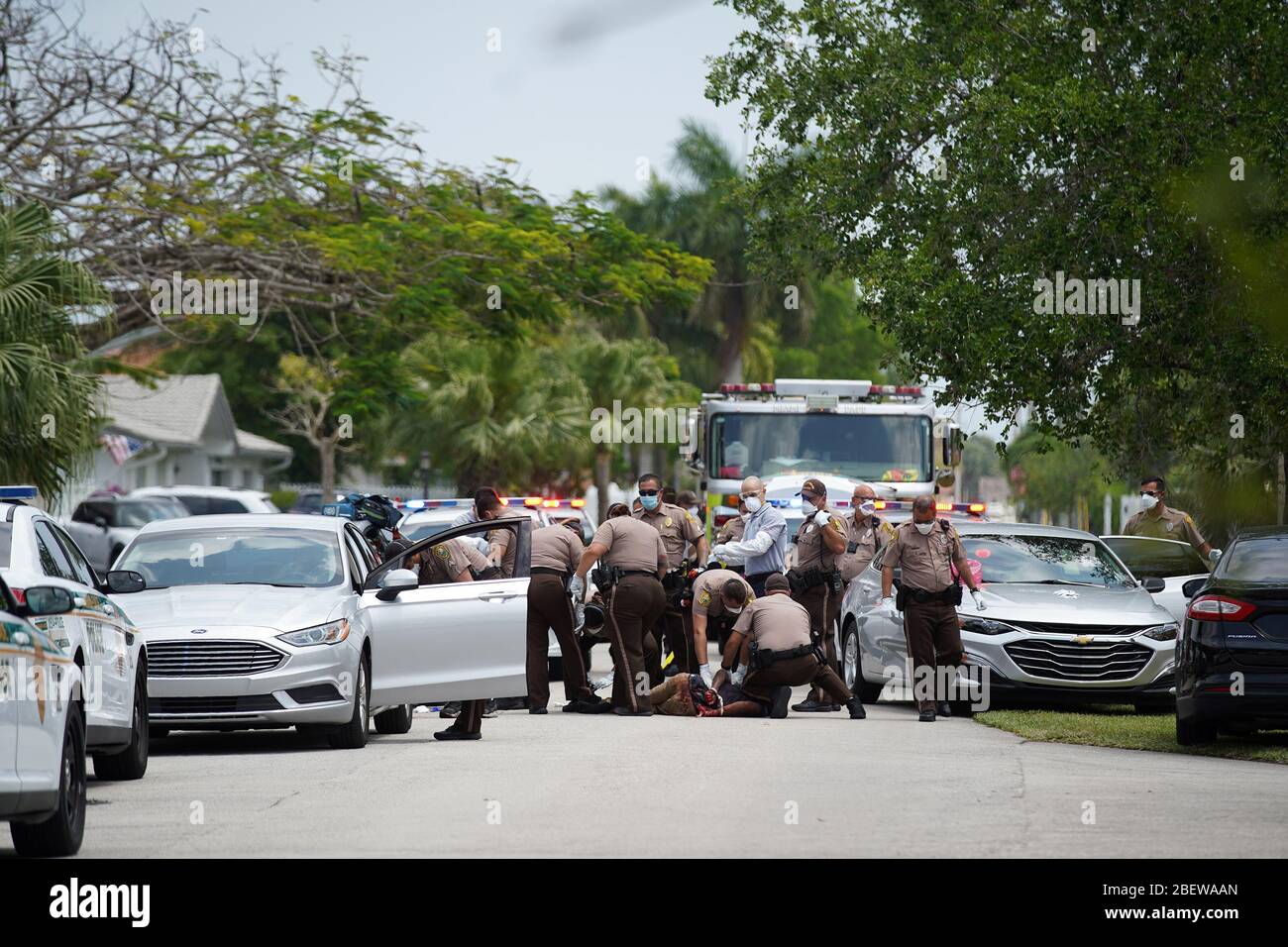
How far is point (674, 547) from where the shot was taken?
61.5ft

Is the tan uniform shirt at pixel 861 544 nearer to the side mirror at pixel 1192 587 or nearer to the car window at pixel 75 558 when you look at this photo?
the side mirror at pixel 1192 587

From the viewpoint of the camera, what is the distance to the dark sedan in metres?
13.6

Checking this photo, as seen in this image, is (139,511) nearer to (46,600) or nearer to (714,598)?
(714,598)

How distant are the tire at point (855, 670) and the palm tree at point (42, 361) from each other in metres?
8.26

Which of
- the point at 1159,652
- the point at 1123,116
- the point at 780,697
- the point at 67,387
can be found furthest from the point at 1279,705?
the point at 67,387


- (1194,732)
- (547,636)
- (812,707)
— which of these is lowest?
(812,707)

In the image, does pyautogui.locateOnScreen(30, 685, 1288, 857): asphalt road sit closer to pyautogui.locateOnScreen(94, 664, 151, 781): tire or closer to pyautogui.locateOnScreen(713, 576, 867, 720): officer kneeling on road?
pyautogui.locateOnScreen(94, 664, 151, 781): tire

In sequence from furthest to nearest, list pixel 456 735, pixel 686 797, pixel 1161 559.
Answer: pixel 1161 559, pixel 456 735, pixel 686 797

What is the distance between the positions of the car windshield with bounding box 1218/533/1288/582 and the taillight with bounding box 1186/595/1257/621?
0.94 ft

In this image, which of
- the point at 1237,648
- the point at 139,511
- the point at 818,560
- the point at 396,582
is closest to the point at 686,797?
the point at 396,582

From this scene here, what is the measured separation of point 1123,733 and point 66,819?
887 cm

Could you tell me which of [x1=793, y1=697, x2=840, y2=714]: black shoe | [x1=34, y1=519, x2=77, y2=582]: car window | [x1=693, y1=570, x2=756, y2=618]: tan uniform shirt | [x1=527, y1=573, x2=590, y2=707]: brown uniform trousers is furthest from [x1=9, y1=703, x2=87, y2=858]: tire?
[x1=793, y1=697, x2=840, y2=714]: black shoe

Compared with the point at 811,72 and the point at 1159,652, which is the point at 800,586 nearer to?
the point at 1159,652

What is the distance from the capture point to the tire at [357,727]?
1413cm
